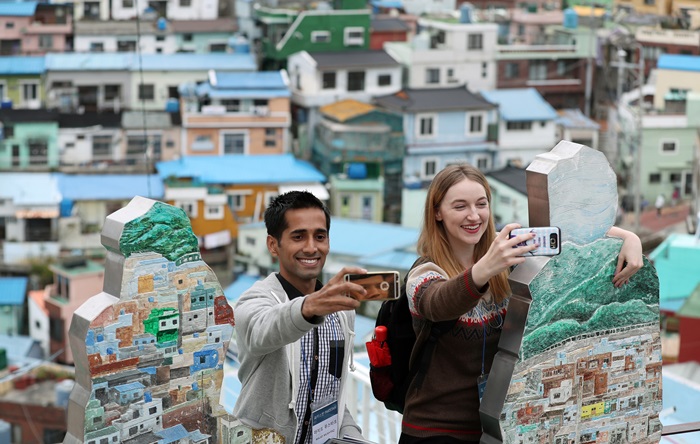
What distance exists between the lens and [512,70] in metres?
41.2

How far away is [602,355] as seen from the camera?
468 cm

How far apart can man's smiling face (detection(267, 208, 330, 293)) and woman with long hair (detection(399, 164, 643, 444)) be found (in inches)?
13.9

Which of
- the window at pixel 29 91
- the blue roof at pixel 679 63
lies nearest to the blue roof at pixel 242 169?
the window at pixel 29 91

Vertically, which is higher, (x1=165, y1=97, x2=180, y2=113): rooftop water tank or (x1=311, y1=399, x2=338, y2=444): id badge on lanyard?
(x1=311, y1=399, x2=338, y2=444): id badge on lanyard

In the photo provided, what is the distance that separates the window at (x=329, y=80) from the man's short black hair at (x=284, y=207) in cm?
3358

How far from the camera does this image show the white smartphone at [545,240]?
13.9ft

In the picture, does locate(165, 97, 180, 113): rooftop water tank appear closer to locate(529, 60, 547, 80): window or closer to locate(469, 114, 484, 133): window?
locate(469, 114, 484, 133): window

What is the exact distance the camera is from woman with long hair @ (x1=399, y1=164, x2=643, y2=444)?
176 inches

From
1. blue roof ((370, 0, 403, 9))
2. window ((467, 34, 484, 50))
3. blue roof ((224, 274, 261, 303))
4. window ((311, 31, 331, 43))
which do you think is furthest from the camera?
blue roof ((370, 0, 403, 9))

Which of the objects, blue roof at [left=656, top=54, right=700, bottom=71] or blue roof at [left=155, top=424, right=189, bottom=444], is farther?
blue roof at [left=656, top=54, right=700, bottom=71]

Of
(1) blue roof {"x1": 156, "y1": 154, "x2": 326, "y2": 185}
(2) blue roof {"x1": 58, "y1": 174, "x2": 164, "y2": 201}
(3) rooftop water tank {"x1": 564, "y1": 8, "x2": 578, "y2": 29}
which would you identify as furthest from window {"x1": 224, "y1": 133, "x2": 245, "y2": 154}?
(3) rooftop water tank {"x1": 564, "y1": 8, "x2": 578, "y2": 29}

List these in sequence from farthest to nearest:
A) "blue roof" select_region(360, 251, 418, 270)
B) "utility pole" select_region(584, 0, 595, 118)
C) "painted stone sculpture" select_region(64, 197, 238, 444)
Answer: "utility pole" select_region(584, 0, 595, 118) → "blue roof" select_region(360, 251, 418, 270) → "painted stone sculpture" select_region(64, 197, 238, 444)

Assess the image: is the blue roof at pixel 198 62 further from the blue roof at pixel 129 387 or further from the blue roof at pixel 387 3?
the blue roof at pixel 129 387

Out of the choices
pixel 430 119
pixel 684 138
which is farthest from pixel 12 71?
pixel 684 138
